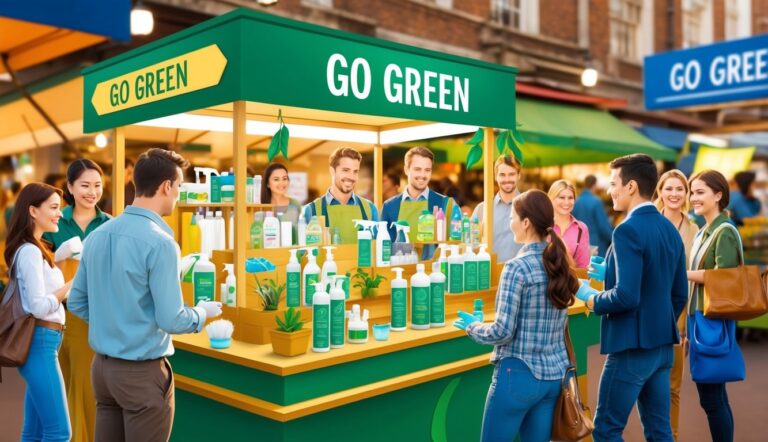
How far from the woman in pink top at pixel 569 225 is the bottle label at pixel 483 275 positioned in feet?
4.09

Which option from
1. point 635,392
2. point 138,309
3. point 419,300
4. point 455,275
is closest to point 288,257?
point 419,300

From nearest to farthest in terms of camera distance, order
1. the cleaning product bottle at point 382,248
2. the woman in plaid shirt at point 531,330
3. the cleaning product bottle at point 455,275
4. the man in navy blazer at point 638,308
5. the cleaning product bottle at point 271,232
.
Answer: the woman in plaid shirt at point 531,330 → the man in navy blazer at point 638,308 → the cleaning product bottle at point 271,232 → the cleaning product bottle at point 382,248 → the cleaning product bottle at point 455,275

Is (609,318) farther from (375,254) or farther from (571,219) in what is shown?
(571,219)

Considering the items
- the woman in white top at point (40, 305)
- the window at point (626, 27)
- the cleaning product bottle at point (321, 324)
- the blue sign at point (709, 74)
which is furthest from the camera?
the window at point (626, 27)

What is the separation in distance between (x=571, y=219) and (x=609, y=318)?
247 centimetres

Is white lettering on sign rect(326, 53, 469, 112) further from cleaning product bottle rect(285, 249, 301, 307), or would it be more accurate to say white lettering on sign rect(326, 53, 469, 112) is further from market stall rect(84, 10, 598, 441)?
cleaning product bottle rect(285, 249, 301, 307)

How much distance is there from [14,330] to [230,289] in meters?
1.08

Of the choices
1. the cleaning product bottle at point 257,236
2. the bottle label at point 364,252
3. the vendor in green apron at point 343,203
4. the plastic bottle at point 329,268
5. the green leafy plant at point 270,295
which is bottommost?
the green leafy plant at point 270,295

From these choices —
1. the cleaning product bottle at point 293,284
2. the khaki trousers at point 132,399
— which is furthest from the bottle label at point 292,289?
the khaki trousers at point 132,399

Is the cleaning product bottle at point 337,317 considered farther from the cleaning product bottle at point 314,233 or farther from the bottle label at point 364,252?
the cleaning product bottle at point 314,233

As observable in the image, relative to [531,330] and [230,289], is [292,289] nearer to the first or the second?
[230,289]

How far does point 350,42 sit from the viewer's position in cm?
364

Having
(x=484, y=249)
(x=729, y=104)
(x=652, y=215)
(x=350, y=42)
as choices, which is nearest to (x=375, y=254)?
(x=484, y=249)

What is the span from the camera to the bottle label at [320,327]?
10.5 feet
